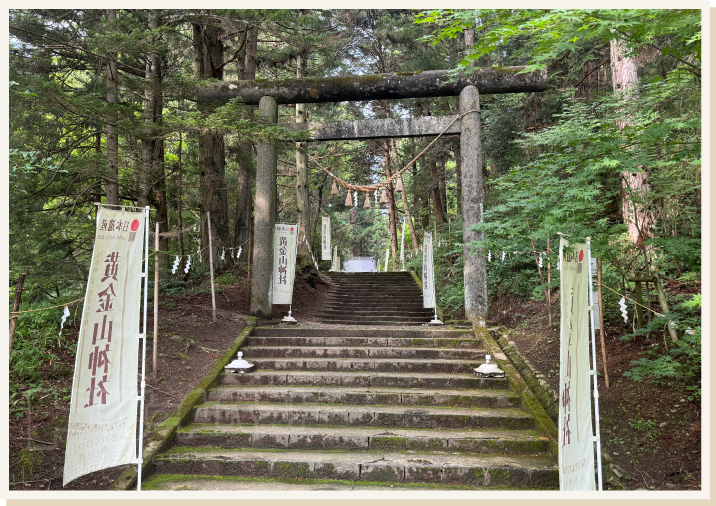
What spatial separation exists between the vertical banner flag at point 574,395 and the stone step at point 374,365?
2.82 m

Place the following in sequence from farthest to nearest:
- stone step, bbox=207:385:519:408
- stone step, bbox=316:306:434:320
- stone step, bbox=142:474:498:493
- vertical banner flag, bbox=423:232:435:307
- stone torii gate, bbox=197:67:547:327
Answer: stone step, bbox=316:306:434:320 < vertical banner flag, bbox=423:232:435:307 < stone torii gate, bbox=197:67:547:327 < stone step, bbox=207:385:519:408 < stone step, bbox=142:474:498:493

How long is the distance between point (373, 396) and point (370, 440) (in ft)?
2.72

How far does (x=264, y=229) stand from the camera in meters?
8.56

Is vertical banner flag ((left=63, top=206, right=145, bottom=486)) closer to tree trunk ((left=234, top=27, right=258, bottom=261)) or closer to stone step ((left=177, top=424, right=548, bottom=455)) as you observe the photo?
stone step ((left=177, top=424, right=548, bottom=455))

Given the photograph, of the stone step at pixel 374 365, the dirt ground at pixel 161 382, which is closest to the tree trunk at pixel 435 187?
the dirt ground at pixel 161 382

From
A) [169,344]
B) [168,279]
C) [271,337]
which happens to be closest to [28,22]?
[168,279]

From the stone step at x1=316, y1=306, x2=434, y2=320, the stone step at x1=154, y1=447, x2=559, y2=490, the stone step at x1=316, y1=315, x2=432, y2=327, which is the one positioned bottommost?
the stone step at x1=154, y1=447, x2=559, y2=490

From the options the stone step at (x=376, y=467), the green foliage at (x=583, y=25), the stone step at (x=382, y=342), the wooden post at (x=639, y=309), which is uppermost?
the green foliage at (x=583, y=25)

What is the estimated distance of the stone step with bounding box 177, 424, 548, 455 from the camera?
4.68 meters

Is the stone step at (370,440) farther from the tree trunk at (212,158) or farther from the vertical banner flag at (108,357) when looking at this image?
the tree trunk at (212,158)

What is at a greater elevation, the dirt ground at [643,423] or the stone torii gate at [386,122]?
the stone torii gate at [386,122]

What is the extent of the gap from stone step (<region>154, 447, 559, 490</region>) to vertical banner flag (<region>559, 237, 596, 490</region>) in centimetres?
83

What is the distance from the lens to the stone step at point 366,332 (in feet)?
24.2

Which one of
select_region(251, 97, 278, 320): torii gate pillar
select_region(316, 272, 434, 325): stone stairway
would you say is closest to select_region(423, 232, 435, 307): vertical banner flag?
select_region(316, 272, 434, 325): stone stairway
